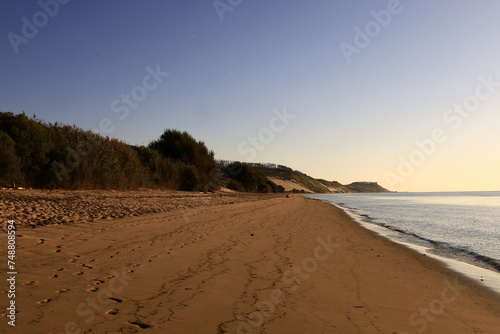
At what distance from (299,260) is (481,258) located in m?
5.20

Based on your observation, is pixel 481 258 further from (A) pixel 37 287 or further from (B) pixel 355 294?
(A) pixel 37 287

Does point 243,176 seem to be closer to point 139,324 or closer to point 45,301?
point 45,301

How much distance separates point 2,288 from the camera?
3650 mm

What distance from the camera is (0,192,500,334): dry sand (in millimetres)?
3195

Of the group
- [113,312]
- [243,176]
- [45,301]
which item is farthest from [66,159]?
[243,176]

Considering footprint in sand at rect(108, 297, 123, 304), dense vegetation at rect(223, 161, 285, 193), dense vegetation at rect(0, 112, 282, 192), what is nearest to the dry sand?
footprint in sand at rect(108, 297, 123, 304)

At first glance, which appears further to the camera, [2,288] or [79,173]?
[79,173]

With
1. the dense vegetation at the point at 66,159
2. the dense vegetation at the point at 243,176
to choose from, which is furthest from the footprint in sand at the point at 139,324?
the dense vegetation at the point at 243,176

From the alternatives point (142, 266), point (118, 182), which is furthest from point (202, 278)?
point (118, 182)

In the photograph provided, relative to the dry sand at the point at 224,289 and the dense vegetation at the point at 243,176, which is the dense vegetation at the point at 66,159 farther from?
the dense vegetation at the point at 243,176

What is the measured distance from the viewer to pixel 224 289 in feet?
13.9

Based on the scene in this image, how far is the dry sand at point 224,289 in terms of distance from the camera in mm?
3195

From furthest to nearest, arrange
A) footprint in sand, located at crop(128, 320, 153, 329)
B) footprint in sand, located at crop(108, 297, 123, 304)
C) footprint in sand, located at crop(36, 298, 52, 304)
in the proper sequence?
footprint in sand, located at crop(108, 297, 123, 304)
footprint in sand, located at crop(36, 298, 52, 304)
footprint in sand, located at crop(128, 320, 153, 329)

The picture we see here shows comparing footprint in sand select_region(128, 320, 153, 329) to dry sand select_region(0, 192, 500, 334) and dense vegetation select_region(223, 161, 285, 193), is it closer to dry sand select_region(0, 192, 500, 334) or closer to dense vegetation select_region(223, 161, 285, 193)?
dry sand select_region(0, 192, 500, 334)
